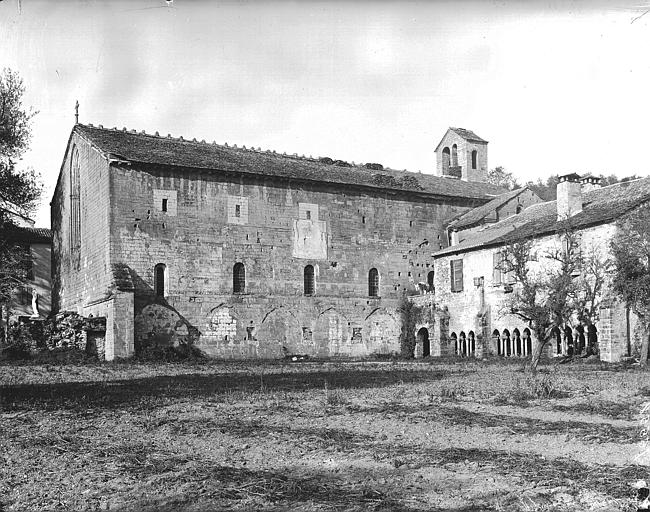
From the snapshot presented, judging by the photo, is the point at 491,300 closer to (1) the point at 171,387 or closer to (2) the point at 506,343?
(2) the point at 506,343

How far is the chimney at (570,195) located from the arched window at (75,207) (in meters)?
25.9

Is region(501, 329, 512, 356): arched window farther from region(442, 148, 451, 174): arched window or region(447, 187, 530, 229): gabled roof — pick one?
region(442, 148, 451, 174): arched window

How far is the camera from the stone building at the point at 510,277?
100ft

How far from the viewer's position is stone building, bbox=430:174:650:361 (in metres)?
30.5

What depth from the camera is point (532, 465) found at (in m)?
9.27

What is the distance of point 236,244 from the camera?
3931 cm

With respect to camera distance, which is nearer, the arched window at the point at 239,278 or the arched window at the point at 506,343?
the arched window at the point at 506,343

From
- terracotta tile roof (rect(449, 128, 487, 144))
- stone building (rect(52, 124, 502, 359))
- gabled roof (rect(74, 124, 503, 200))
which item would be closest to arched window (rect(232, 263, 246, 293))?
stone building (rect(52, 124, 502, 359))

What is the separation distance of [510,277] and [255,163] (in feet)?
50.4

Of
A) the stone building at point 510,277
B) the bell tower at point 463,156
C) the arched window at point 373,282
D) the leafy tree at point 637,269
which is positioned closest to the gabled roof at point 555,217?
the stone building at point 510,277

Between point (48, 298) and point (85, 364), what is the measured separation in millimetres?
27420

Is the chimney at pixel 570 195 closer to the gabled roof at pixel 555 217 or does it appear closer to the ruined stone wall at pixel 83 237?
the gabled roof at pixel 555 217

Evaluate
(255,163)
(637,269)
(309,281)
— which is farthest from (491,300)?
(255,163)

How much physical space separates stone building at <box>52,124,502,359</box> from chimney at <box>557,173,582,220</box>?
1161cm
